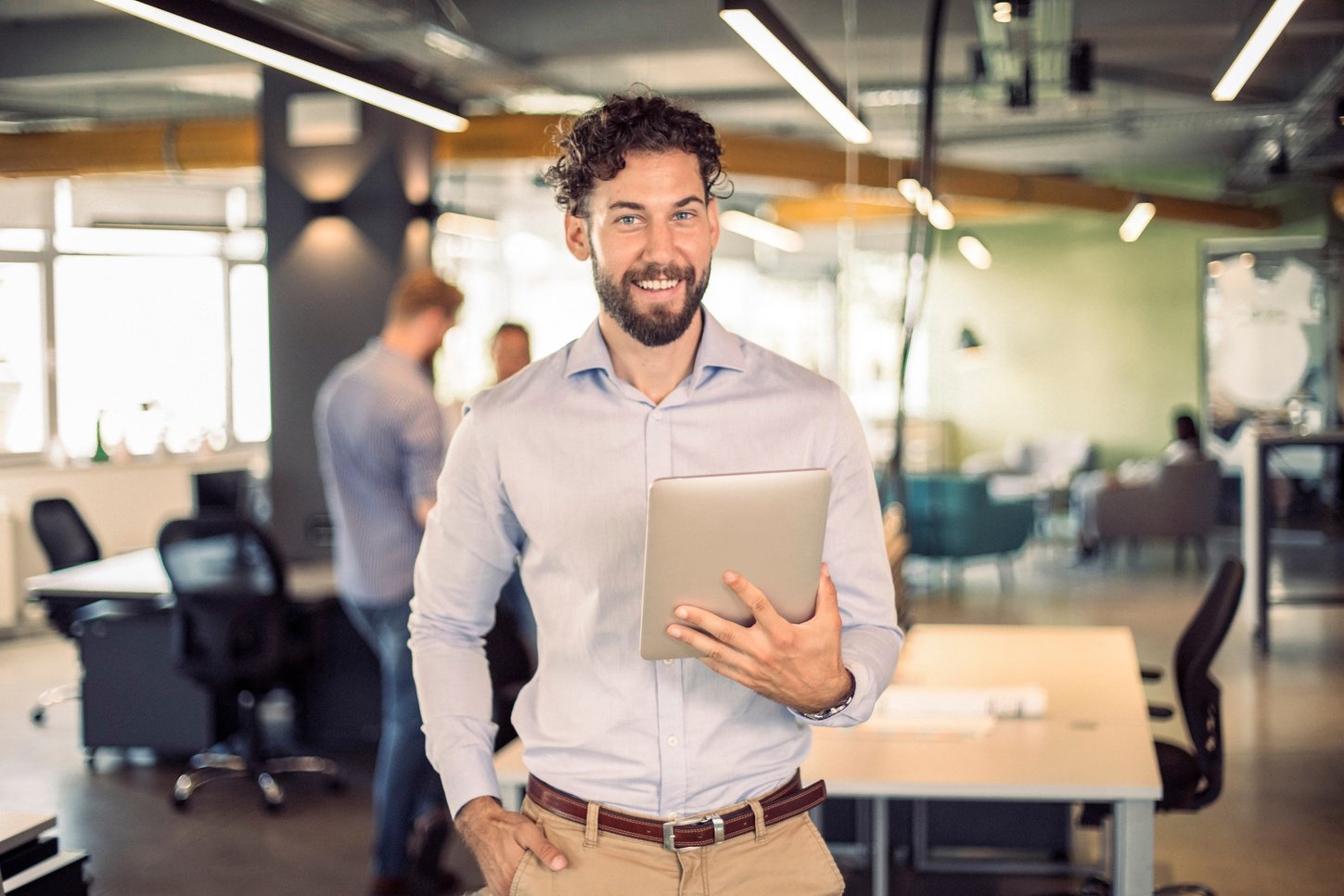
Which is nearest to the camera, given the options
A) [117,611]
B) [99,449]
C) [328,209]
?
[117,611]

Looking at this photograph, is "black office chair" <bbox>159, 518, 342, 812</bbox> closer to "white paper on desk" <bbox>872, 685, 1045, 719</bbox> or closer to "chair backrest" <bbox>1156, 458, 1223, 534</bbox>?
"white paper on desk" <bbox>872, 685, 1045, 719</bbox>

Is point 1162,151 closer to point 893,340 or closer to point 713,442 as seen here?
point 893,340

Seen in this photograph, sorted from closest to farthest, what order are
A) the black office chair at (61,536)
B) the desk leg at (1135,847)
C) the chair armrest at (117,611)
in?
the desk leg at (1135,847)
the chair armrest at (117,611)
the black office chair at (61,536)

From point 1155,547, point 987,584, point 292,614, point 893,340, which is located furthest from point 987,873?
point 893,340

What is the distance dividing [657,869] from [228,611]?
3.95 meters

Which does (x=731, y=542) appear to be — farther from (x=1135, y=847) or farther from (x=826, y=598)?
(x=1135, y=847)

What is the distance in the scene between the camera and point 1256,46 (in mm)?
4266

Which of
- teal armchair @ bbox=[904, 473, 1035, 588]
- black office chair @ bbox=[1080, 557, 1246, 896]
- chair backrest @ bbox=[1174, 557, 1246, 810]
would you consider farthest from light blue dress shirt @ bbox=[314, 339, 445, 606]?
teal armchair @ bbox=[904, 473, 1035, 588]

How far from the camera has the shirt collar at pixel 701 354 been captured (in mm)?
1829

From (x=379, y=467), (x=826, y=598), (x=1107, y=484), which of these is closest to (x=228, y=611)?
(x=379, y=467)

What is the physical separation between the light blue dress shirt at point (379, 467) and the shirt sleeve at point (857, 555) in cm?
253

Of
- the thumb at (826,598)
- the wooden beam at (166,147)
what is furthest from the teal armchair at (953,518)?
the thumb at (826,598)

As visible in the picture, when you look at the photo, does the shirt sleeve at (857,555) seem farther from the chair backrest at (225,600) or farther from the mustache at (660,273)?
the chair backrest at (225,600)

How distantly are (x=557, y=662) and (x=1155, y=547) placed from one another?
12815 millimetres
